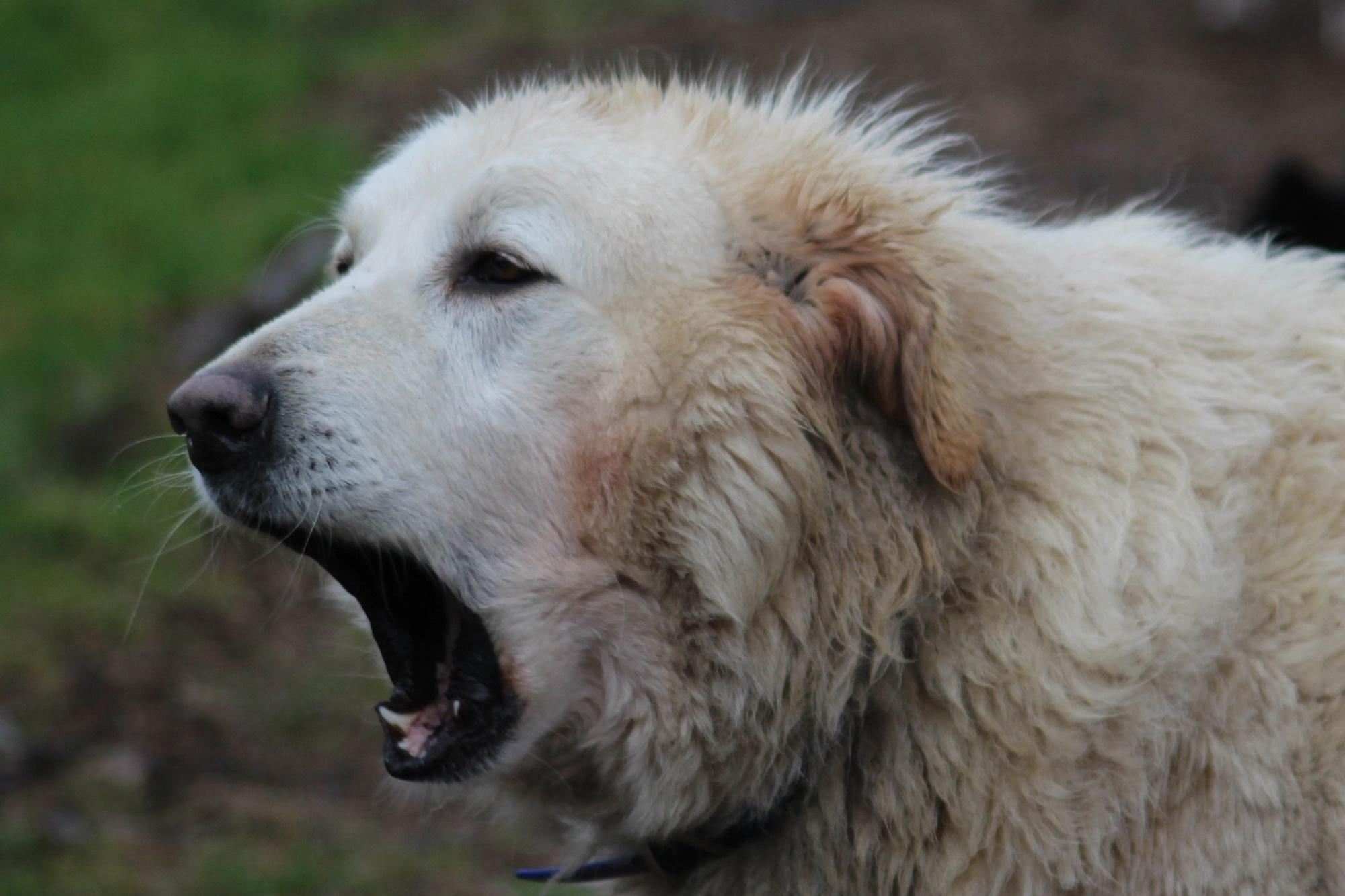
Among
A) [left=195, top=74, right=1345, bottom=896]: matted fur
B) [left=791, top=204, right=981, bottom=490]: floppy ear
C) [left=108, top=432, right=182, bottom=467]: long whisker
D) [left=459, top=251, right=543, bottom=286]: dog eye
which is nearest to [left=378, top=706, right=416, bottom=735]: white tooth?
[left=195, top=74, right=1345, bottom=896]: matted fur

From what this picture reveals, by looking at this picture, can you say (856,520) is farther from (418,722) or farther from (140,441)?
(140,441)

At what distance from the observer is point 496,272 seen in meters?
2.77

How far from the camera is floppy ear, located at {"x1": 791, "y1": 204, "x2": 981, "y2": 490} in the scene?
99.2 inches

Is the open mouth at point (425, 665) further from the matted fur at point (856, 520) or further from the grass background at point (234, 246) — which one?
the grass background at point (234, 246)

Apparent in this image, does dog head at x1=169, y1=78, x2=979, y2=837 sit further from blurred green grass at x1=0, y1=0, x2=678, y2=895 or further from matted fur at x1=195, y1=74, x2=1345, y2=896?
blurred green grass at x1=0, y1=0, x2=678, y2=895

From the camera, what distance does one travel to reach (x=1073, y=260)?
2.95 metres

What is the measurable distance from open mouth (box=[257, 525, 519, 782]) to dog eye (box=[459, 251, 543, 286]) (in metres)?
0.56

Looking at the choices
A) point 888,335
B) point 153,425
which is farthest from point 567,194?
point 153,425

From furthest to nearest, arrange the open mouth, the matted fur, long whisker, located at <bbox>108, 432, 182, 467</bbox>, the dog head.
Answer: long whisker, located at <bbox>108, 432, 182, 467</bbox>, the open mouth, the dog head, the matted fur

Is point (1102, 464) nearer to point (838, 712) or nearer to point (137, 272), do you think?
point (838, 712)

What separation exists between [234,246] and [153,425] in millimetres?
2033

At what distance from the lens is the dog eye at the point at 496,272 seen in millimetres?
2750

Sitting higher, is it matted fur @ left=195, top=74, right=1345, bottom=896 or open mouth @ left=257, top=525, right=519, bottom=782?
matted fur @ left=195, top=74, right=1345, bottom=896

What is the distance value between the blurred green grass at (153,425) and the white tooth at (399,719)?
57 centimetres
